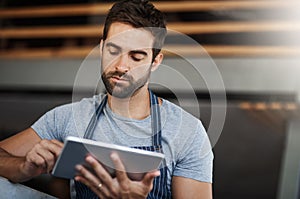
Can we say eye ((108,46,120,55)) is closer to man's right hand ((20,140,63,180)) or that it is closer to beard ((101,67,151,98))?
beard ((101,67,151,98))

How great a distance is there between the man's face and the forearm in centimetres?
26

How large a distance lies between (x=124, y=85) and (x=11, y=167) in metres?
0.30

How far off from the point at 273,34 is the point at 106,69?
5.10ft

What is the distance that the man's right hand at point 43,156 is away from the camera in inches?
41.4

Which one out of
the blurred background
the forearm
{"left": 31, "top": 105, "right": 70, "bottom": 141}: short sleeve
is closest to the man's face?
{"left": 31, "top": 105, "right": 70, "bottom": 141}: short sleeve

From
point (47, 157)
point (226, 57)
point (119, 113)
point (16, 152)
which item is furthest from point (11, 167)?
point (226, 57)

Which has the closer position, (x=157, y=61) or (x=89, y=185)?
(x=89, y=185)

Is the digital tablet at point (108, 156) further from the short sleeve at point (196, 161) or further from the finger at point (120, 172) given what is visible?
the short sleeve at point (196, 161)

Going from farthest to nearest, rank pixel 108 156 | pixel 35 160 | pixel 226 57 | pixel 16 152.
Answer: pixel 226 57
pixel 16 152
pixel 35 160
pixel 108 156

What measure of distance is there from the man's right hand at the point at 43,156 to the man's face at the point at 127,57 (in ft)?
0.59

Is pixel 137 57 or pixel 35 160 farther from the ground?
pixel 137 57

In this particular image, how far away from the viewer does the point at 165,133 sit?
1144 mm

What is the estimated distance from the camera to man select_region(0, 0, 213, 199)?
1109 mm

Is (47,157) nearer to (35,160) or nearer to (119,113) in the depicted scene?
(35,160)
